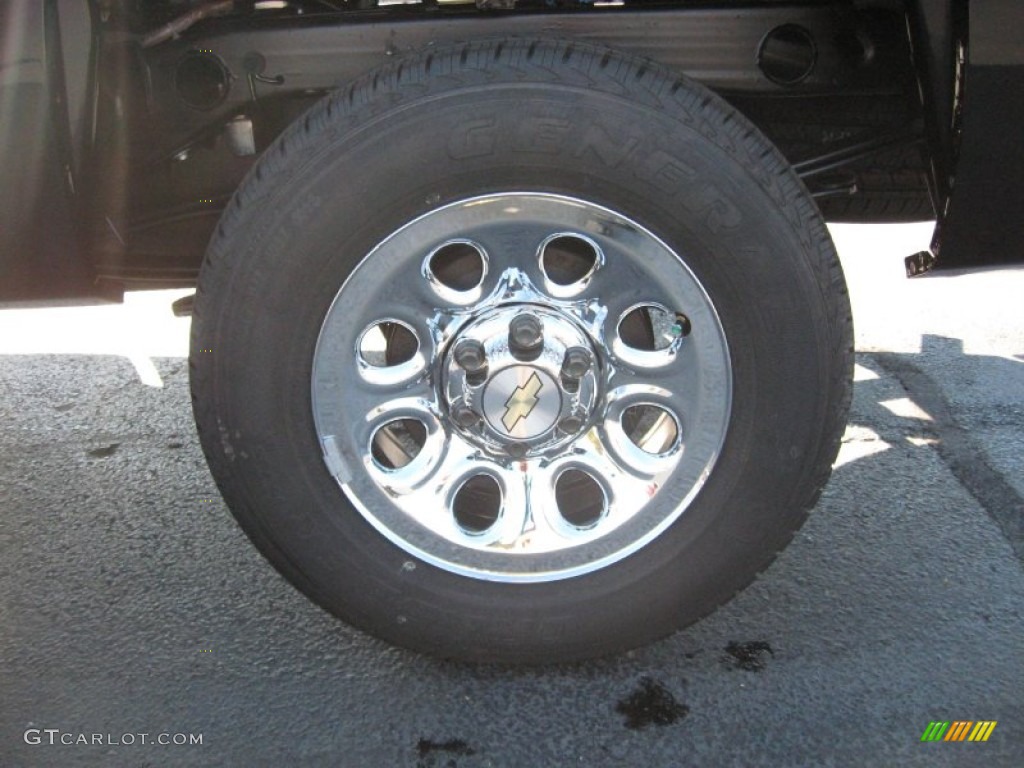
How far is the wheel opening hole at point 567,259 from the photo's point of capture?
2.12 m

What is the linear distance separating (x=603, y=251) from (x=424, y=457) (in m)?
0.56

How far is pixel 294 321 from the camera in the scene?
1930 millimetres

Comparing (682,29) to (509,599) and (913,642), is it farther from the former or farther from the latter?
(913,642)

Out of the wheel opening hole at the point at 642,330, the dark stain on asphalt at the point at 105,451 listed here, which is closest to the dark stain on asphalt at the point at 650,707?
the wheel opening hole at the point at 642,330

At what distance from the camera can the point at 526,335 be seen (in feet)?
6.66

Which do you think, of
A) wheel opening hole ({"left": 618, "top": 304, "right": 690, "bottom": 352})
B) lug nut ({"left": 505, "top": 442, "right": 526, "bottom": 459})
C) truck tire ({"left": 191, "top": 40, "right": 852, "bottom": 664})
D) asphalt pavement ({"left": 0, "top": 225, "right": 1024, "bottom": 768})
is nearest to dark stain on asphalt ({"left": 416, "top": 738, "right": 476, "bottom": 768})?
asphalt pavement ({"left": 0, "top": 225, "right": 1024, "bottom": 768})

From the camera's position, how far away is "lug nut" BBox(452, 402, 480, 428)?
207 cm

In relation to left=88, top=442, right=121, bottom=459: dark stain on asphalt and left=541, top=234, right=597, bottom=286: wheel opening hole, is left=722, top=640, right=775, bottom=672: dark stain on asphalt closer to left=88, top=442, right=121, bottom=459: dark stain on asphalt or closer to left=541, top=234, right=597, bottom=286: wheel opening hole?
left=541, top=234, right=597, bottom=286: wheel opening hole

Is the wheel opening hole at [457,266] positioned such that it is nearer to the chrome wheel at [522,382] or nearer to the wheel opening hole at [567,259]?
the chrome wheel at [522,382]

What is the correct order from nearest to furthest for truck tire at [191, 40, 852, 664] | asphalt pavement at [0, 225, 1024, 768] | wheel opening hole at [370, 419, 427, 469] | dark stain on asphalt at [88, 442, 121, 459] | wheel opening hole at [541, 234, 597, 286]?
truck tire at [191, 40, 852, 664], asphalt pavement at [0, 225, 1024, 768], wheel opening hole at [541, 234, 597, 286], wheel opening hole at [370, 419, 427, 469], dark stain on asphalt at [88, 442, 121, 459]

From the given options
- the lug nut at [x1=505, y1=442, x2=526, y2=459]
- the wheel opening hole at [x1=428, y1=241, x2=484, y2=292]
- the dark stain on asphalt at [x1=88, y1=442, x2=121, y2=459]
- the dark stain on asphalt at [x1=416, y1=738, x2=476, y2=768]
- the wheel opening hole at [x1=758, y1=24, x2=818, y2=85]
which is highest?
the wheel opening hole at [x1=758, y1=24, x2=818, y2=85]

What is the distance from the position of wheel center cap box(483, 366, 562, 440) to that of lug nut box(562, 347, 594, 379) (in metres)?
0.04

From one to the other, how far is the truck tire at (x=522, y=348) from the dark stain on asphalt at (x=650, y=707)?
0.12m

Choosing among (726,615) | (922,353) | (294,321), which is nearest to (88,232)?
(294,321)
